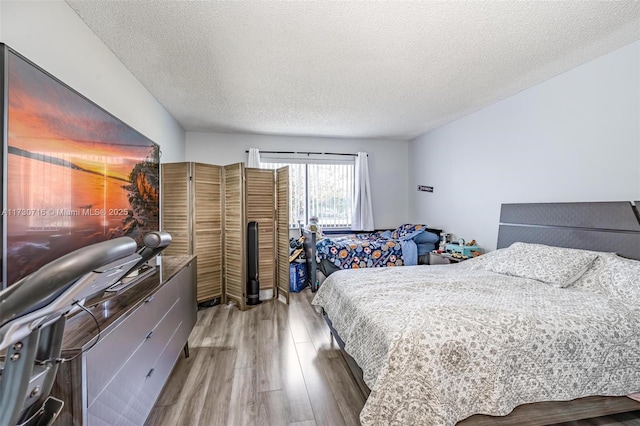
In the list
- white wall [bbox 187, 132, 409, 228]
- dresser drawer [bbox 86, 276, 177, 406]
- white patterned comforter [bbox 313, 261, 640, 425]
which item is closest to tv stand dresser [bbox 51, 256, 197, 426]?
Answer: dresser drawer [bbox 86, 276, 177, 406]

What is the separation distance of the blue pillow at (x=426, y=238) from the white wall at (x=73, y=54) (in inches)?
152

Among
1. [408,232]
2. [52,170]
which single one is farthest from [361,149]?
[52,170]

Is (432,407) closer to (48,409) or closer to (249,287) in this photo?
(48,409)

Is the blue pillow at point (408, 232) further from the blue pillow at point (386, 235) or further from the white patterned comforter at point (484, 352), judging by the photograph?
the white patterned comforter at point (484, 352)

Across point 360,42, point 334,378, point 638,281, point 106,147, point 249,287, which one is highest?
point 360,42

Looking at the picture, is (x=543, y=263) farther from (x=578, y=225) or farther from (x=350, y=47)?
(x=350, y=47)

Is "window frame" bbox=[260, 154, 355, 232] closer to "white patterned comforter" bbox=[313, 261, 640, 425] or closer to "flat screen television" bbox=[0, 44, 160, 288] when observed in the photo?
"flat screen television" bbox=[0, 44, 160, 288]

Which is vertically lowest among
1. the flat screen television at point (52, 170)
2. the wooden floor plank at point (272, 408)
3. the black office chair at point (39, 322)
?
the wooden floor plank at point (272, 408)

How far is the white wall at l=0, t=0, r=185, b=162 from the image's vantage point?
1407 millimetres

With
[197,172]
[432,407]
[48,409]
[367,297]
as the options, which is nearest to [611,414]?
[432,407]

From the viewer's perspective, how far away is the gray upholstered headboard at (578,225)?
7.20 ft

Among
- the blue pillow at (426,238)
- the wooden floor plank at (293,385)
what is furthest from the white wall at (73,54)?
the blue pillow at (426,238)

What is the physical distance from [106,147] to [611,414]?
3.37 meters

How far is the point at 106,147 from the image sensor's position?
1714mm
